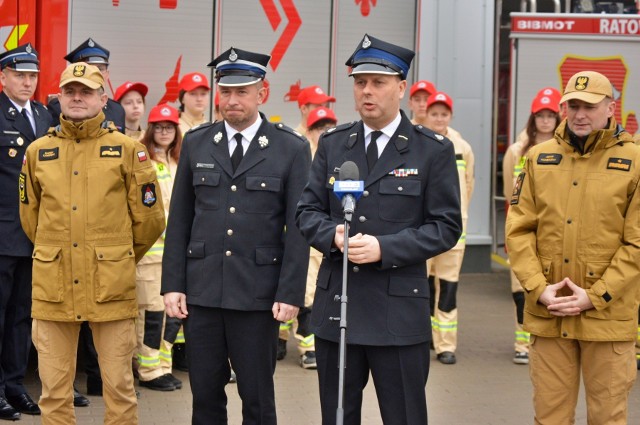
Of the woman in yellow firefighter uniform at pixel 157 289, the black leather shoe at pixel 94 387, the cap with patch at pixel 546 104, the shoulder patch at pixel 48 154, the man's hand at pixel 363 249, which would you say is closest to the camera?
the man's hand at pixel 363 249

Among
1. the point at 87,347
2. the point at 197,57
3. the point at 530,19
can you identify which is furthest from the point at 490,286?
the point at 87,347

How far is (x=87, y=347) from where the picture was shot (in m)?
8.61

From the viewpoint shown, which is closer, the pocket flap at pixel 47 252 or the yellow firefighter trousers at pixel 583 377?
the yellow firefighter trousers at pixel 583 377

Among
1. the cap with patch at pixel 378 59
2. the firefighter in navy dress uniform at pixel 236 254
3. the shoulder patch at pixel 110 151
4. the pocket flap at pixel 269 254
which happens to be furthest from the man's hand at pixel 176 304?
the cap with patch at pixel 378 59

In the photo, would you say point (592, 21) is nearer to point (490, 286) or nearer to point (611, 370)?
point (490, 286)

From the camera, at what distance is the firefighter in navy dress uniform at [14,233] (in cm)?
782

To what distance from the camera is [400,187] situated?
18.5ft

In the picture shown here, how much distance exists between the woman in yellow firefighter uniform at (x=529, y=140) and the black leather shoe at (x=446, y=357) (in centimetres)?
53

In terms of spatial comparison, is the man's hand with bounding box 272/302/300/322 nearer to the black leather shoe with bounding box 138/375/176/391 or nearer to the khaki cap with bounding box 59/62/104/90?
the khaki cap with bounding box 59/62/104/90

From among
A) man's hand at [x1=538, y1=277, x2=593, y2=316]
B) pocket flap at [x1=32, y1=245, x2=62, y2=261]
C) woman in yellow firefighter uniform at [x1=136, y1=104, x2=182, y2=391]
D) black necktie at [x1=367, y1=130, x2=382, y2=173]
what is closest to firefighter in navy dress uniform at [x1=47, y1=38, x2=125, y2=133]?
woman in yellow firefighter uniform at [x1=136, y1=104, x2=182, y2=391]

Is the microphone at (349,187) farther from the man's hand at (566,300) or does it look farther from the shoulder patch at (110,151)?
the shoulder patch at (110,151)

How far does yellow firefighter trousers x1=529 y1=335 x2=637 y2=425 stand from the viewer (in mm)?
6109

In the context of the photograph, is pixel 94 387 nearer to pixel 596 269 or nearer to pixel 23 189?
pixel 23 189

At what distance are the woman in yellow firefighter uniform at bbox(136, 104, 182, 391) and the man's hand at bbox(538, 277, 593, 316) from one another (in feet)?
11.5
